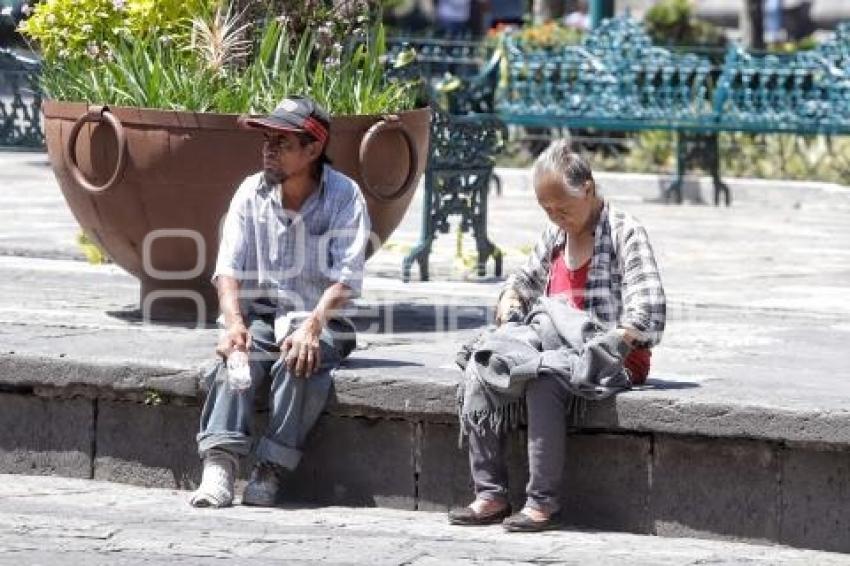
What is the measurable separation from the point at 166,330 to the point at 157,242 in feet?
1.06

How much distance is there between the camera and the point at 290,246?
7023 mm

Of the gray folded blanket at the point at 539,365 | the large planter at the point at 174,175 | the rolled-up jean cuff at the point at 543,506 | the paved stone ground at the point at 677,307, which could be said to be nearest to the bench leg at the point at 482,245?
the paved stone ground at the point at 677,307

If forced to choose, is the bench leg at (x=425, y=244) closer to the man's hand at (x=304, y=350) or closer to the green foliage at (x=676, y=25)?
the man's hand at (x=304, y=350)

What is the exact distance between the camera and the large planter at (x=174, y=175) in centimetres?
784

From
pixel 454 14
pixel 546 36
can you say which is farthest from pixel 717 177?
pixel 454 14

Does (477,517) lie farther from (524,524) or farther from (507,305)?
(507,305)

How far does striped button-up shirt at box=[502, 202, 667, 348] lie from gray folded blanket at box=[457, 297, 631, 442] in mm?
71

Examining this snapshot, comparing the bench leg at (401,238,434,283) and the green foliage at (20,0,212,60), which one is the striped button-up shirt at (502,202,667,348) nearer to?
the green foliage at (20,0,212,60)

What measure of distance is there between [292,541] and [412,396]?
634mm

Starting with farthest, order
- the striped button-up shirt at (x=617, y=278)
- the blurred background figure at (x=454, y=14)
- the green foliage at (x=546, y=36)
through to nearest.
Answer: the blurred background figure at (x=454, y=14) → the green foliage at (x=546, y=36) → the striped button-up shirt at (x=617, y=278)

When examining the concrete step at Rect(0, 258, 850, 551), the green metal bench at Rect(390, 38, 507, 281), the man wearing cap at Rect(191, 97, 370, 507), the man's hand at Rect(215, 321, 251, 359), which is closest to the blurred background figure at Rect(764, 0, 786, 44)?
the green metal bench at Rect(390, 38, 507, 281)

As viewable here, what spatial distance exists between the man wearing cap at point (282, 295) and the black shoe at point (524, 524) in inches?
27.8

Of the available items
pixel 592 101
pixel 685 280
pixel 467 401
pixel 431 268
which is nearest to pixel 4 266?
pixel 431 268

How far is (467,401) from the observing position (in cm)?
652
